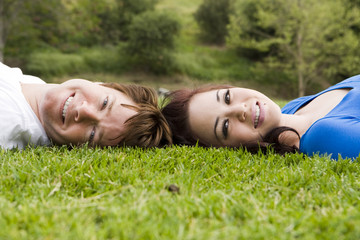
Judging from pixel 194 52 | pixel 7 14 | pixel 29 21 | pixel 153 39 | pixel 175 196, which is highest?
pixel 7 14

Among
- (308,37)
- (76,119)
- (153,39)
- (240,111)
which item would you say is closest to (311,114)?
(240,111)

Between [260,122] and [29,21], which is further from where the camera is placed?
[29,21]

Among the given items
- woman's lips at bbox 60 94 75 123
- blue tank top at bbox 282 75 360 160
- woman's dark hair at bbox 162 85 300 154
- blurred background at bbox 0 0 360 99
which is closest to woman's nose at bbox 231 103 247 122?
woman's dark hair at bbox 162 85 300 154

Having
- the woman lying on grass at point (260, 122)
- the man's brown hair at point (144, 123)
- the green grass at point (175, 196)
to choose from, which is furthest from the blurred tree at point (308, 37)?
the green grass at point (175, 196)

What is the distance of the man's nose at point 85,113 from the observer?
2.95m

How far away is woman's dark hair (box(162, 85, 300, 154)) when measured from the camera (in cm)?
303

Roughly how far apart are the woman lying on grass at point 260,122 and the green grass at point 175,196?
0.33 m

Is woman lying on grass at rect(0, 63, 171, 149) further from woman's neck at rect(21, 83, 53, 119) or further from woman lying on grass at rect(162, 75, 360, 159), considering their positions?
woman lying on grass at rect(162, 75, 360, 159)

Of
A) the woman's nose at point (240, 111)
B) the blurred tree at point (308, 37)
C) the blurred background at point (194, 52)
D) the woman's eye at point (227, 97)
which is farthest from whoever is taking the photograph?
the blurred tree at point (308, 37)

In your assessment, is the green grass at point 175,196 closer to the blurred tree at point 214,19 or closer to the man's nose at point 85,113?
the man's nose at point 85,113

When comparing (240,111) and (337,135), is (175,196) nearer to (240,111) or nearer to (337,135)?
(240,111)

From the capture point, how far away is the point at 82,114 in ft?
9.70

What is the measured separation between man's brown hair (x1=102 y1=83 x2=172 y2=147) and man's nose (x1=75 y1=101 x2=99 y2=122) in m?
0.31

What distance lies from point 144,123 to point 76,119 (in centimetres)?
65
